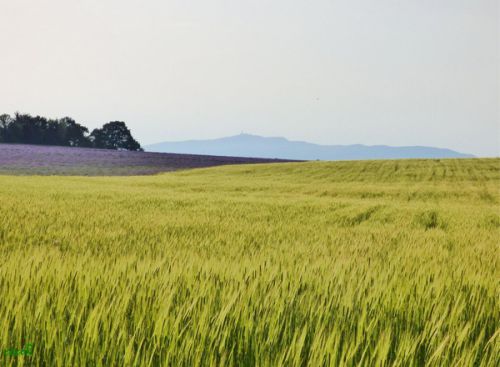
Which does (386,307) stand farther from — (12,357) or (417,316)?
(12,357)

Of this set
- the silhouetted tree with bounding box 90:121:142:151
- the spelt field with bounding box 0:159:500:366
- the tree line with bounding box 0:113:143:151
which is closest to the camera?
the spelt field with bounding box 0:159:500:366

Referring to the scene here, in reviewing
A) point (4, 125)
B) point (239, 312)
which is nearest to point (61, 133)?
point (4, 125)

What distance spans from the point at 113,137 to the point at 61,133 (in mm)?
11273

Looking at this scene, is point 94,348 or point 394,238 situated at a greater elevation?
point 94,348

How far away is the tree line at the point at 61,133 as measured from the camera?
290ft

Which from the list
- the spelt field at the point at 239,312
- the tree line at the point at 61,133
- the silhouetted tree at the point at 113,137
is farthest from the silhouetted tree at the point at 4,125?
the spelt field at the point at 239,312

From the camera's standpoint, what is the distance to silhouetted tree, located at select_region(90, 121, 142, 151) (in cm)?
9831

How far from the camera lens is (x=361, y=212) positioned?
11.8 m

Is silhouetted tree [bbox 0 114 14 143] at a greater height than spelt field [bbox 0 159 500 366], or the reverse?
silhouetted tree [bbox 0 114 14 143]

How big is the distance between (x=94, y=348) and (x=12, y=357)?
10.0 inches

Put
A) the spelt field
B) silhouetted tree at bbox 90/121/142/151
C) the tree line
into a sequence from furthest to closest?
silhouetted tree at bbox 90/121/142/151 < the tree line < the spelt field

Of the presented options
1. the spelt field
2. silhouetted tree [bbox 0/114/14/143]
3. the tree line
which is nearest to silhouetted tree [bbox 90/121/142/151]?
the tree line

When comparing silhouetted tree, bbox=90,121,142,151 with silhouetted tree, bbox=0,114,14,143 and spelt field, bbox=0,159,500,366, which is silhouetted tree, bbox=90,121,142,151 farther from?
spelt field, bbox=0,159,500,366

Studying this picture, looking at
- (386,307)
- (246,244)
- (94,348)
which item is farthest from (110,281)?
(246,244)
